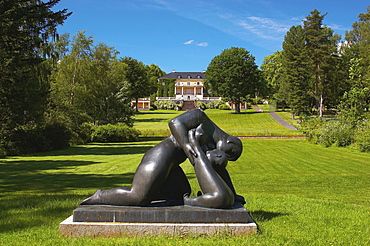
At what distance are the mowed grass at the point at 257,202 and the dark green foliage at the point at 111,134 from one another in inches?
712

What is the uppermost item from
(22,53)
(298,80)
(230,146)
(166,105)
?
(298,80)

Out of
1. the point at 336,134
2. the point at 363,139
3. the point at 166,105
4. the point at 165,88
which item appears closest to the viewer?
the point at 363,139

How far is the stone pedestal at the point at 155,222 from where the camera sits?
190 inches

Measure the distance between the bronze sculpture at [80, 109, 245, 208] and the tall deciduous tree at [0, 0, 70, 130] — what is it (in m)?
15.0

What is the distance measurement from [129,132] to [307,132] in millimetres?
17045

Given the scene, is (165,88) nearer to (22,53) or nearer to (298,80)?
(298,80)

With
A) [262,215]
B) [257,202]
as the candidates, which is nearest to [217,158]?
[262,215]

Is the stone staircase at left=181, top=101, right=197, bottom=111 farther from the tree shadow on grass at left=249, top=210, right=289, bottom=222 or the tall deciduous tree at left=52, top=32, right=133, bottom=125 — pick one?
the tree shadow on grass at left=249, top=210, right=289, bottom=222

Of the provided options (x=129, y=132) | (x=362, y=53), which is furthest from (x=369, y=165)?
(x=362, y=53)

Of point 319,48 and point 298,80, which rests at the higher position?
point 319,48

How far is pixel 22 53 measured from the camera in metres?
20.1

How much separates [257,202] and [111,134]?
2850 cm

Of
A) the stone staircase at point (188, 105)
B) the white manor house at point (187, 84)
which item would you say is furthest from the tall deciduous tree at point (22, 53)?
the white manor house at point (187, 84)

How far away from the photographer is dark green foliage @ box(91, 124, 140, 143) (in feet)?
113
